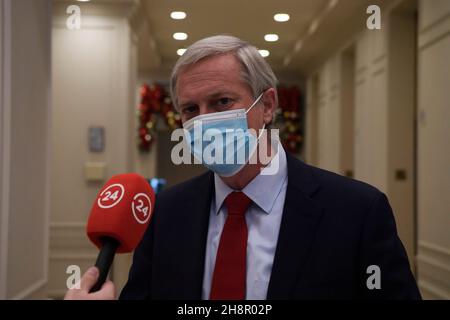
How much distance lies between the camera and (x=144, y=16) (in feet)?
18.5

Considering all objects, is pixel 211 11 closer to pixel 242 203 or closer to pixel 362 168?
pixel 362 168

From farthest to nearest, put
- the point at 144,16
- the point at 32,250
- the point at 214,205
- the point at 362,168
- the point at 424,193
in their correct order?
the point at 362,168, the point at 144,16, the point at 424,193, the point at 32,250, the point at 214,205

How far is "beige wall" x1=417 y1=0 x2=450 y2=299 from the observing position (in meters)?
3.58

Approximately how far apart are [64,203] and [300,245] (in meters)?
3.98

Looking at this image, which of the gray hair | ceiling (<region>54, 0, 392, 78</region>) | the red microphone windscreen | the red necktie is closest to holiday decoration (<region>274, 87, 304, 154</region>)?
ceiling (<region>54, 0, 392, 78</region>)

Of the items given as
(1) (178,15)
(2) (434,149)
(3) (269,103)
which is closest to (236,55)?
(3) (269,103)

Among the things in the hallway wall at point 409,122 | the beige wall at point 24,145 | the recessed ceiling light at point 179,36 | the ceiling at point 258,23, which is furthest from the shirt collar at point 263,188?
the recessed ceiling light at point 179,36

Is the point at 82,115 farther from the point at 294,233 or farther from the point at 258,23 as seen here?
the point at 294,233

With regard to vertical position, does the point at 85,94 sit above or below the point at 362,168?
above

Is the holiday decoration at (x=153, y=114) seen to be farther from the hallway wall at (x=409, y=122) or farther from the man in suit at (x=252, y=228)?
the man in suit at (x=252, y=228)

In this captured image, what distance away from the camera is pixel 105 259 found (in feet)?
2.85

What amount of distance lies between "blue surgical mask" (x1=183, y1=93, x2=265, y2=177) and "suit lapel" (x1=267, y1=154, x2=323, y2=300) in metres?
0.13

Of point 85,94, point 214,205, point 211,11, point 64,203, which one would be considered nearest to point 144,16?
point 211,11

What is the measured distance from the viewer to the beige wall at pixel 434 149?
3.58 metres
